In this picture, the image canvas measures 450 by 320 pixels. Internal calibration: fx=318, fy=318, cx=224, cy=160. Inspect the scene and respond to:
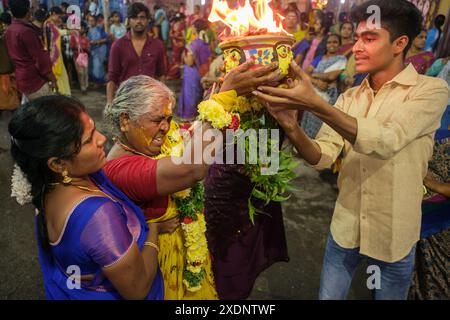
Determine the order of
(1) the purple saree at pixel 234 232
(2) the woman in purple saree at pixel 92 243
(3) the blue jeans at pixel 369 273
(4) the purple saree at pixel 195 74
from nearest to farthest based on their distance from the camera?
(2) the woman in purple saree at pixel 92 243, (3) the blue jeans at pixel 369 273, (1) the purple saree at pixel 234 232, (4) the purple saree at pixel 195 74

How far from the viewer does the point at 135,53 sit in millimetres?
5137

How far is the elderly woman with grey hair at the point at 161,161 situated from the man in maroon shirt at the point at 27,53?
399cm

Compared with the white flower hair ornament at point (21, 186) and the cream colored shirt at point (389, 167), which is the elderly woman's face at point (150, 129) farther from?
the cream colored shirt at point (389, 167)

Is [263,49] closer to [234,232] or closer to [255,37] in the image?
[255,37]

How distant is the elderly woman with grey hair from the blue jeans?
3.15ft

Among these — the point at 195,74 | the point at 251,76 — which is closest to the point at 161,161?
the point at 251,76

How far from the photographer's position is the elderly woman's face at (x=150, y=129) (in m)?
1.91

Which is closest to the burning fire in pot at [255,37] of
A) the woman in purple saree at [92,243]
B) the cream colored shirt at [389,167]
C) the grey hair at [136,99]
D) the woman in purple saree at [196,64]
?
the grey hair at [136,99]

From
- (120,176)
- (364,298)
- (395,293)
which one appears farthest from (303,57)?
(120,176)

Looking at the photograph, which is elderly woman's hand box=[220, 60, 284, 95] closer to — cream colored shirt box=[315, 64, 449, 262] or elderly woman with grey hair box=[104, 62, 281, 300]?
elderly woman with grey hair box=[104, 62, 281, 300]

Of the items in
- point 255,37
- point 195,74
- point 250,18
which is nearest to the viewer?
point 255,37

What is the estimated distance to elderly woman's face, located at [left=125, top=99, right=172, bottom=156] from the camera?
191 centimetres

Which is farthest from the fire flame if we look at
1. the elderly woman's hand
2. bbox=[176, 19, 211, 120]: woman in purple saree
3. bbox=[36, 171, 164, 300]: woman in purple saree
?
bbox=[176, 19, 211, 120]: woman in purple saree

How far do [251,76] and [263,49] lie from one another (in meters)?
0.17
